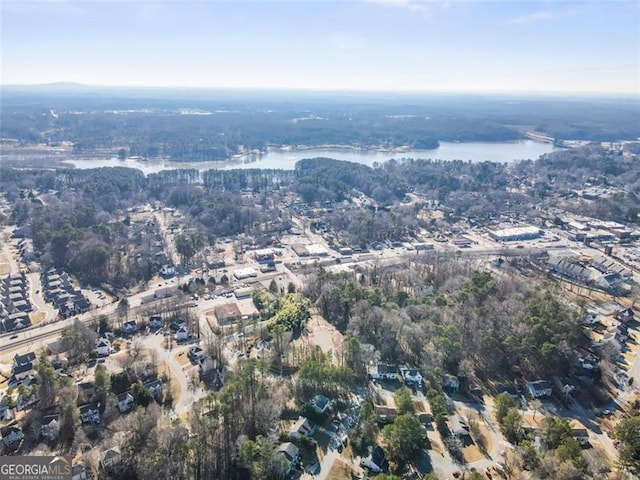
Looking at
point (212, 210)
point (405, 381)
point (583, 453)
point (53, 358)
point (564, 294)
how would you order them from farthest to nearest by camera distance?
point (212, 210) < point (564, 294) < point (53, 358) < point (405, 381) < point (583, 453)

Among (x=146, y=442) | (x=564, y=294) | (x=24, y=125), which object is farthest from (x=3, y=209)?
(x=24, y=125)

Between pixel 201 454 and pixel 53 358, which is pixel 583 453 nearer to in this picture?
pixel 201 454

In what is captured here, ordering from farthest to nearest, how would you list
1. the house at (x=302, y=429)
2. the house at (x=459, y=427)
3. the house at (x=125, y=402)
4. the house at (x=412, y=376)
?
the house at (x=412, y=376), the house at (x=125, y=402), the house at (x=459, y=427), the house at (x=302, y=429)

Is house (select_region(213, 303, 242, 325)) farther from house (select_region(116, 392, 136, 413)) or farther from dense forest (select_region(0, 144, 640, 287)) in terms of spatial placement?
dense forest (select_region(0, 144, 640, 287))

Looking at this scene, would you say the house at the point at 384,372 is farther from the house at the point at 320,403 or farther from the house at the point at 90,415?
the house at the point at 90,415

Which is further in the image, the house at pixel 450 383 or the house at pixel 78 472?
the house at pixel 450 383

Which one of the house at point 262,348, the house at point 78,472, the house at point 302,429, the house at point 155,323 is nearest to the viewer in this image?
the house at point 78,472

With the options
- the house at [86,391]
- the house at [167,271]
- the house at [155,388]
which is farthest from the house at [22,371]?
the house at [167,271]

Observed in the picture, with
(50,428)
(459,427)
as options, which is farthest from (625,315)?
(50,428)
